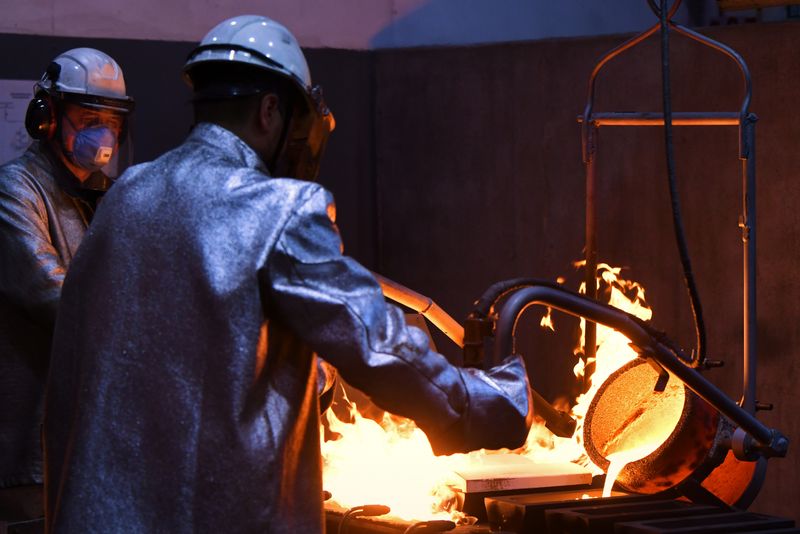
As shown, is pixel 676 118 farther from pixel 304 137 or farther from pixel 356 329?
pixel 356 329

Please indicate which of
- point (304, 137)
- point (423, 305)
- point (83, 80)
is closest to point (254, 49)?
point (304, 137)

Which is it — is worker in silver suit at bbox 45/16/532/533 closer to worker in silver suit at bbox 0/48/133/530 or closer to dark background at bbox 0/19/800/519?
worker in silver suit at bbox 0/48/133/530

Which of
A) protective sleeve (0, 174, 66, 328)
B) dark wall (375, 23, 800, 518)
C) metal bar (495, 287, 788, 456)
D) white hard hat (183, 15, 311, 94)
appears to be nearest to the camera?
white hard hat (183, 15, 311, 94)

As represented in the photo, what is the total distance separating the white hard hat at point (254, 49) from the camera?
1797mm

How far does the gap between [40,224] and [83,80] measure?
44 centimetres

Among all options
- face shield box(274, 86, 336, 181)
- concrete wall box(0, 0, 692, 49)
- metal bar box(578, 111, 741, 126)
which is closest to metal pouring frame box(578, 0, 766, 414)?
metal bar box(578, 111, 741, 126)

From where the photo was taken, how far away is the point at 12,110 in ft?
14.1

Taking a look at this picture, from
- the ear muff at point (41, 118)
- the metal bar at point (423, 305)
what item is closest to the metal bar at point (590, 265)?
the metal bar at point (423, 305)

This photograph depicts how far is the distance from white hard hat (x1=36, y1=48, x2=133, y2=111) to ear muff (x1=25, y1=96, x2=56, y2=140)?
45 mm

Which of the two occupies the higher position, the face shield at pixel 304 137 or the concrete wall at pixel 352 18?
the concrete wall at pixel 352 18

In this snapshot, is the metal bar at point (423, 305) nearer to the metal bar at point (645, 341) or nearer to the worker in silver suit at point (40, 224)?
the metal bar at point (645, 341)

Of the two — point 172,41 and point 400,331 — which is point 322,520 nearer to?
point 400,331

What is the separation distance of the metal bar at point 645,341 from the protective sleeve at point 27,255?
1.23 meters

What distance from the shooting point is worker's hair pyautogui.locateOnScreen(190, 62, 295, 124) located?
1.82 m
